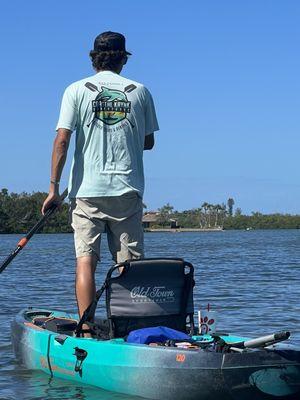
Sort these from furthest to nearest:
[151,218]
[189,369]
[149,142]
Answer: [151,218]
[149,142]
[189,369]

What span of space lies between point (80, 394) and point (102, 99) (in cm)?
220

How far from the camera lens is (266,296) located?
1572 cm

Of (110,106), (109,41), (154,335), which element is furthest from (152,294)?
(109,41)

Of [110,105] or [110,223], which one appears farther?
[110,223]

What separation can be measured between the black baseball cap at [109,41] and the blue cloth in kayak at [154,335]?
2.15 meters

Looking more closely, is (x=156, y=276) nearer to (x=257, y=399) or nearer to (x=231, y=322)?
(x=257, y=399)

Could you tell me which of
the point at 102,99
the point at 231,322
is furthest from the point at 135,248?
the point at 231,322

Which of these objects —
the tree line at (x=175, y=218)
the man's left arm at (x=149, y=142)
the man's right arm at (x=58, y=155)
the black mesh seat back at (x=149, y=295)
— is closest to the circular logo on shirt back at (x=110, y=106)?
the man's right arm at (x=58, y=155)

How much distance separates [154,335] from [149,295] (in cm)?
46

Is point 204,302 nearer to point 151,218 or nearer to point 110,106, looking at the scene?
point 110,106

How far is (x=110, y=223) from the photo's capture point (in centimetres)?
725

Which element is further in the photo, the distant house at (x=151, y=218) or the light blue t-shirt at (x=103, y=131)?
the distant house at (x=151, y=218)

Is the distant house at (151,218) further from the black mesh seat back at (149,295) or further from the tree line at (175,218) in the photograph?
the black mesh seat back at (149,295)

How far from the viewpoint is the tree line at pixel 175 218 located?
412 ft
